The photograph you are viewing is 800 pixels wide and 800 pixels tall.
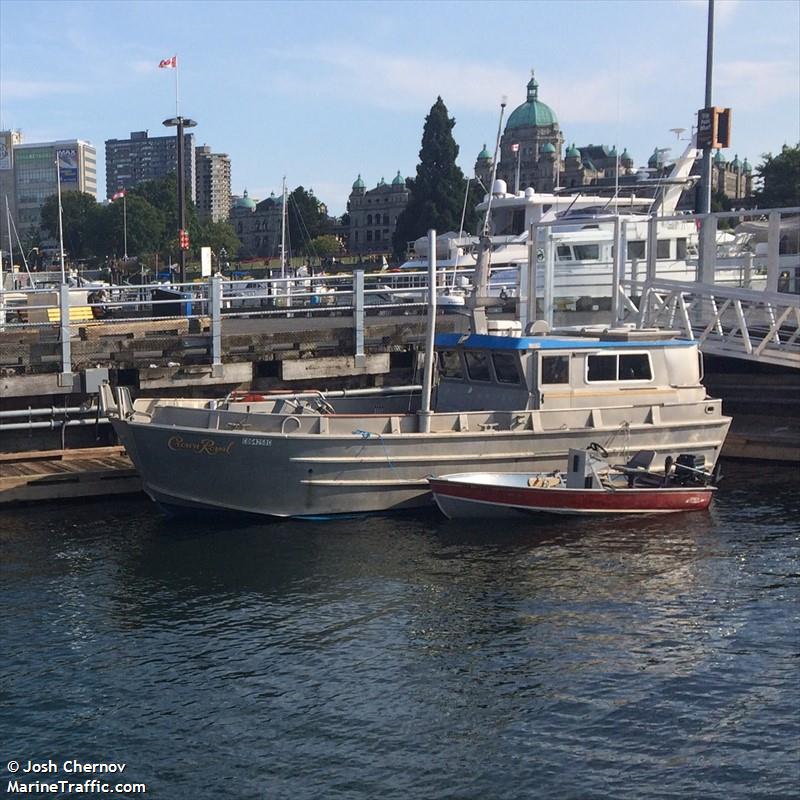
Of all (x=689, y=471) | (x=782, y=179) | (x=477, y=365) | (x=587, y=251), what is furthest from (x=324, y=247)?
(x=689, y=471)

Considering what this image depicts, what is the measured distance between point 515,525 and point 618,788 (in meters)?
10.2

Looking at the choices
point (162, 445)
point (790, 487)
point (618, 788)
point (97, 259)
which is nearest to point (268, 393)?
point (162, 445)

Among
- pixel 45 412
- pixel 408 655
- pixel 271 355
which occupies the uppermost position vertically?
pixel 271 355

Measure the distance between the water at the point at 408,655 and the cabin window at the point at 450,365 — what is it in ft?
13.5

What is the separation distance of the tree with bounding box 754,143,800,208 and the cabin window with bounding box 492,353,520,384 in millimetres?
95303

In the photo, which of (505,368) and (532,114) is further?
(532,114)

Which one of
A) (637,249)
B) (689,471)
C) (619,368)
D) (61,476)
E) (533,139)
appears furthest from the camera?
(533,139)

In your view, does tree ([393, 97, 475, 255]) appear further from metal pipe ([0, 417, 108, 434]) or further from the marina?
metal pipe ([0, 417, 108, 434])

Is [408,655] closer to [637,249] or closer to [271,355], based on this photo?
[271,355]

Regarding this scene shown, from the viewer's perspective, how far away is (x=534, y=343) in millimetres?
22828

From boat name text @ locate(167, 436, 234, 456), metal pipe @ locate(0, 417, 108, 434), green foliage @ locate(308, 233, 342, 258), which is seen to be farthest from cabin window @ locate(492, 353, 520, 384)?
green foliage @ locate(308, 233, 342, 258)

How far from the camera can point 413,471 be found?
2223 centimetres

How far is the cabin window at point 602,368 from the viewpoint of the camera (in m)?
23.4

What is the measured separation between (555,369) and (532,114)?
16735 cm
